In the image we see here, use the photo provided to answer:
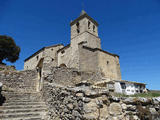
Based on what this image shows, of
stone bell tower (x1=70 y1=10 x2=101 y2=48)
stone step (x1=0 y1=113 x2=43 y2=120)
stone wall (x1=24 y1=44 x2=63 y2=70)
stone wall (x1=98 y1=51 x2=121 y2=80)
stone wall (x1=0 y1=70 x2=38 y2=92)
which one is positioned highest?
stone bell tower (x1=70 y1=10 x2=101 y2=48)

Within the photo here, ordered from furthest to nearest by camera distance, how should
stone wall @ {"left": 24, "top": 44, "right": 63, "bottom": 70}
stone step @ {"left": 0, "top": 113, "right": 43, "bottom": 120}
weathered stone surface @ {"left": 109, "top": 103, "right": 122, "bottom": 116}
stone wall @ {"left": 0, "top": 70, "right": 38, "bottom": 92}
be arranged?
stone wall @ {"left": 24, "top": 44, "right": 63, "bottom": 70}
stone wall @ {"left": 0, "top": 70, "right": 38, "bottom": 92}
stone step @ {"left": 0, "top": 113, "right": 43, "bottom": 120}
weathered stone surface @ {"left": 109, "top": 103, "right": 122, "bottom": 116}

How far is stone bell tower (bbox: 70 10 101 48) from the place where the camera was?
22125mm

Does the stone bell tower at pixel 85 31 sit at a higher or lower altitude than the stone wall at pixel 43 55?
higher

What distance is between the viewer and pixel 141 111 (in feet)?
14.2

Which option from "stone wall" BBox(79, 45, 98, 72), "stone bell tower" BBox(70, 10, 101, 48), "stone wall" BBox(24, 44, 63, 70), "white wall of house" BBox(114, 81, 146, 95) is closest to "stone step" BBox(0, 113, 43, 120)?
"white wall of house" BBox(114, 81, 146, 95)

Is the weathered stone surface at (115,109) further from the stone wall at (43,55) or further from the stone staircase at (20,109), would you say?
the stone wall at (43,55)

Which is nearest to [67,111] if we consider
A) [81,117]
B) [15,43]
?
[81,117]

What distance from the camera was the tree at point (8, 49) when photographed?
22234 millimetres

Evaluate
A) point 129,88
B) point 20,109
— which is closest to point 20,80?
point 20,109

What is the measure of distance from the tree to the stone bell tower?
41.7 feet

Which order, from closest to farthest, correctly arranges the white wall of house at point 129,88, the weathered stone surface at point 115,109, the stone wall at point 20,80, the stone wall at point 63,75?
1. the weathered stone surface at point 115,109
2. the stone wall at point 20,80
3. the stone wall at point 63,75
4. the white wall of house at point 129,88

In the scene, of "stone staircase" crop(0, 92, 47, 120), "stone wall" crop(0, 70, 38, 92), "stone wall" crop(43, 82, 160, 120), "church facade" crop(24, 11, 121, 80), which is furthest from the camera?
"church facade" crop(24, 11, 121, 80)

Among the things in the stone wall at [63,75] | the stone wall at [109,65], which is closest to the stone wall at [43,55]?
the stone wall at [109,65]

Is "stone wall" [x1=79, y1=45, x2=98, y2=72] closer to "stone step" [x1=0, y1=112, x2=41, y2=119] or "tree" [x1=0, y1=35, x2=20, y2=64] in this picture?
"stone step" [x1=0, y1=112, x2=41, y2=119]
